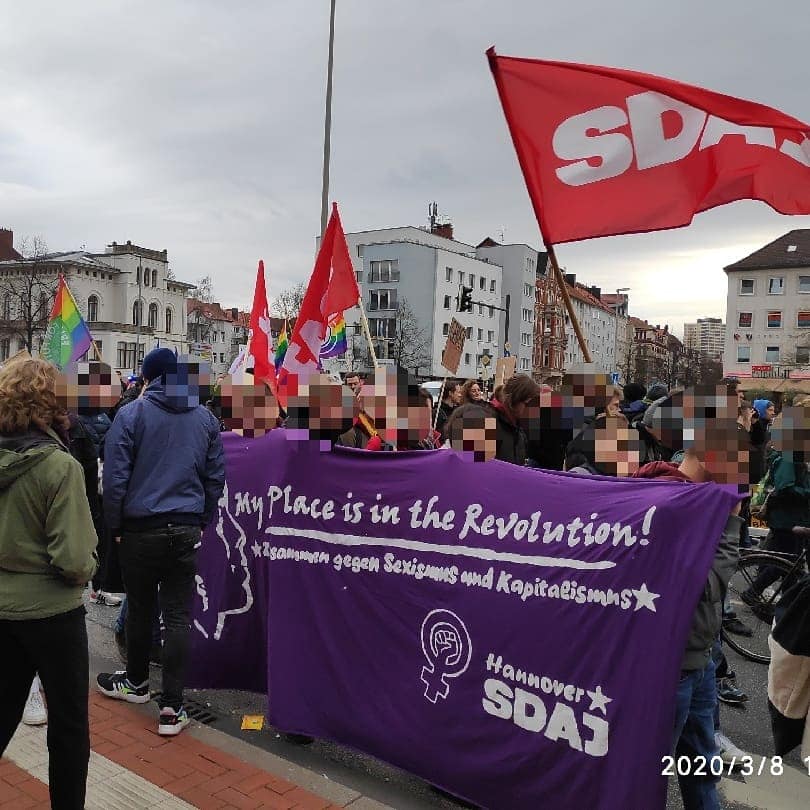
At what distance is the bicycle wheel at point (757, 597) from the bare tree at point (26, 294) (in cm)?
6334

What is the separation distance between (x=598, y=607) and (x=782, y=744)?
947mm

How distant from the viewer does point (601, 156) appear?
13.3ft

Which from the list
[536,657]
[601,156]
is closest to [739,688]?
[536,657]

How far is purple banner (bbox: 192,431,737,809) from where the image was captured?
2781 millimetres

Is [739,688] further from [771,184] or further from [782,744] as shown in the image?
[771,184]

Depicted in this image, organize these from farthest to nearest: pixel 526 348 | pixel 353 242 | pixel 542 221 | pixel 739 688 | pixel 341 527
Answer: pixel 526 348 → pixel 353 242 → pixel 739 688 → pixel 542 221 → pixel 341 527

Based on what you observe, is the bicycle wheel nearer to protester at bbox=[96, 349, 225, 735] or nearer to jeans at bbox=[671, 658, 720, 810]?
jeans at bbox=[671, 658, 720, 810]

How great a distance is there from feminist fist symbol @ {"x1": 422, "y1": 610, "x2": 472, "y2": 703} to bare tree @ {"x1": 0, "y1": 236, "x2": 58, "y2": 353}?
211ft

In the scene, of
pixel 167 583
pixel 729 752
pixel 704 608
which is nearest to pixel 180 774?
pixel 167 583

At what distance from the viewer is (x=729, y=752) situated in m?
4.06

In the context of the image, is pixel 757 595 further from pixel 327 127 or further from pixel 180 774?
pixel 327 127

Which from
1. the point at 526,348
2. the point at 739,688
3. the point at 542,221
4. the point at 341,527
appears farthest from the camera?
the point at 526,348

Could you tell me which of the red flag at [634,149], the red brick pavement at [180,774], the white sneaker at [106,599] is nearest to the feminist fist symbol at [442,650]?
the red brick pavement at [180,774]

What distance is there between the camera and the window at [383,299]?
234 feet
